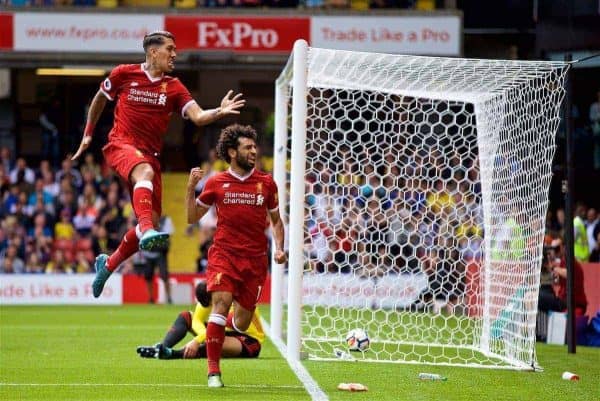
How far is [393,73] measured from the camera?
13.4m

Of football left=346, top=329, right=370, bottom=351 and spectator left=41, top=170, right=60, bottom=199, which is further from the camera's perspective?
spectator left=41, top=170, right=60, bottom=199

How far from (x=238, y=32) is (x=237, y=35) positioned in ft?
0.22

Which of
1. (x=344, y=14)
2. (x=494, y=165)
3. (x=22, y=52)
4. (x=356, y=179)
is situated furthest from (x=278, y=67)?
(x=494, y=165)

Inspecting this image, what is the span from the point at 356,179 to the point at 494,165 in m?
2.65

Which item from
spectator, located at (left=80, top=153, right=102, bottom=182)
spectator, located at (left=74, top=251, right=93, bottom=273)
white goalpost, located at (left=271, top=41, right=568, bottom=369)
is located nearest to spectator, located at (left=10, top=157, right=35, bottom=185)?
spectator, located at (left=80, top=153, right=102, bottom=182)

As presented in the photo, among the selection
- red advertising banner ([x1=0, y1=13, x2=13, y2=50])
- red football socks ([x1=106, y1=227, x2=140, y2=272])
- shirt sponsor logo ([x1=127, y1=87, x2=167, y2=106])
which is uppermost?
red advertising banner ([x1=0, y1=13, x2=13, y2=50])

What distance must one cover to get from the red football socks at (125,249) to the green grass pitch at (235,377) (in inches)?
38.6

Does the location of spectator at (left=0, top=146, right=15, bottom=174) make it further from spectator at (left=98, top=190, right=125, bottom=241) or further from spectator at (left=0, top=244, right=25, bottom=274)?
spectator at (left=0, top=244, right=25, bottom=274)

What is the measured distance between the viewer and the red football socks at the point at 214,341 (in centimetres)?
975

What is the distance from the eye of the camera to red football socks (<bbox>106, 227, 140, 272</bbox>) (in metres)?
10.3

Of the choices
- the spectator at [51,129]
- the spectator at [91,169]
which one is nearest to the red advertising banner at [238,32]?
the spectator at [91,169]

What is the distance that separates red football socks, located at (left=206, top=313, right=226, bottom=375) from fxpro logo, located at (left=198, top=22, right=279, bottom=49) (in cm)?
1709

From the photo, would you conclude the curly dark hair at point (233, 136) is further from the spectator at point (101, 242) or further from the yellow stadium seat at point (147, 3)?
the yellow stadium seat at point (147, 3)

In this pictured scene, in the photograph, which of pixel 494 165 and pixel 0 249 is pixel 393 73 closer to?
pixel 494 165
